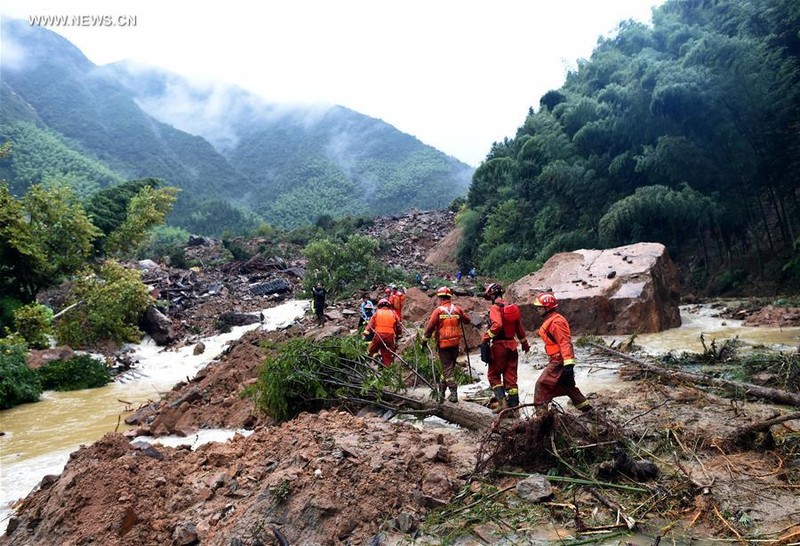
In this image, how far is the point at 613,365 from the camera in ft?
28.4

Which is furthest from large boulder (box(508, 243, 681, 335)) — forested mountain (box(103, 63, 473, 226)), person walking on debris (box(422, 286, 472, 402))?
forested mountain (box(103, 63, 473, 226))

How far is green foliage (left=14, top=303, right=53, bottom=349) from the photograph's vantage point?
48.2 ft

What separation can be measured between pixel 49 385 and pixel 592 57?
22503 millimetres

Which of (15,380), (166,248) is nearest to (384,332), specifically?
(15,380)

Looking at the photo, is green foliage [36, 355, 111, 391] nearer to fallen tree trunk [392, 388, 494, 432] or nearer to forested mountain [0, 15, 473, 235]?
fallen tree trunk [392, 388, 494, 432]

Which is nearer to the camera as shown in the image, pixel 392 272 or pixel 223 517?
pixel 223 517

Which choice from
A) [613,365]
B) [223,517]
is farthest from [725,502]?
[613,365]

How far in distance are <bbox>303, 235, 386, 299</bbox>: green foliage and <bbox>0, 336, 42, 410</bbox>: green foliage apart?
9.73 m

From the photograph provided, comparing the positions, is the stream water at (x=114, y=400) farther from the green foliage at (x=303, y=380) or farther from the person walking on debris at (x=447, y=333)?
the person walking on debris at (x=447, y=333)

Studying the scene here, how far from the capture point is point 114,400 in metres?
11.7

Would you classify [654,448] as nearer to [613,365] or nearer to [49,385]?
[613,365]

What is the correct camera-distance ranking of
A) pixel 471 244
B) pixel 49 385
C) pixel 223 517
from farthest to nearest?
1. pixel 471 244
2. pixel 49 385
3. pixel 223 517

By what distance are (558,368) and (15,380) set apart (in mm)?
11476

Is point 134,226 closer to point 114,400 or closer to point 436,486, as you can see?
point 114,400
